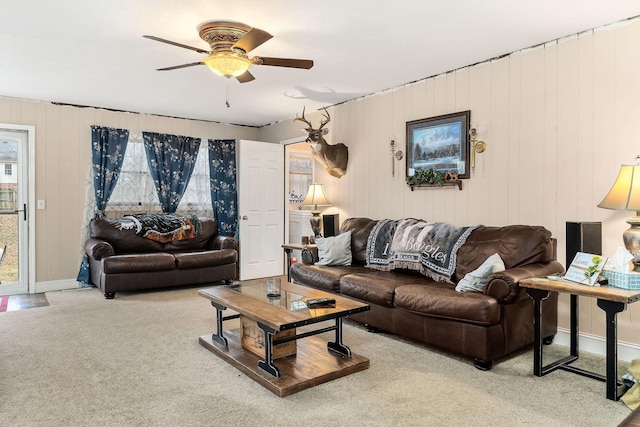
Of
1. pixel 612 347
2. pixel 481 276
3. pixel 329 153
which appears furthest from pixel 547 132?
pixel 329 153

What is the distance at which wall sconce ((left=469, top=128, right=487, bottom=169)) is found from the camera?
153 inches

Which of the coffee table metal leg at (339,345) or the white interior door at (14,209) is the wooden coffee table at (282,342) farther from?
the white interior door at (14,209)

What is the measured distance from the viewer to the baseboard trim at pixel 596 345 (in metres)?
3.03

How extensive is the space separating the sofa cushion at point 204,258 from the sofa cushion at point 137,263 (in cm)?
11

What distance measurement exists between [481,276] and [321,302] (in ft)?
3.87

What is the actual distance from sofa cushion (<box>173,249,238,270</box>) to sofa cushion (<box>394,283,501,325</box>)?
3.01m

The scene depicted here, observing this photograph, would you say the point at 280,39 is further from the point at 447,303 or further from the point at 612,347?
the point at 612,347

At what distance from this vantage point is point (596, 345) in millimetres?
3205

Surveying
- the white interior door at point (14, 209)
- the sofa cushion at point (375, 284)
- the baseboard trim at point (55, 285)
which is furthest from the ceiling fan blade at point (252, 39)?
Answer: the baseboard trim at point (55, 285)

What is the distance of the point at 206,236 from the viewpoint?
6191 mm

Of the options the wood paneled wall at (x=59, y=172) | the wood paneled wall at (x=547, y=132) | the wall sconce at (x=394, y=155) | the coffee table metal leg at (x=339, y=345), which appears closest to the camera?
the coffee table metal leg at (x=339, y=345)

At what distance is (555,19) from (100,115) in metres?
5.39

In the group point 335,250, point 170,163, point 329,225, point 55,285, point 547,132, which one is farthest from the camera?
point 170,163

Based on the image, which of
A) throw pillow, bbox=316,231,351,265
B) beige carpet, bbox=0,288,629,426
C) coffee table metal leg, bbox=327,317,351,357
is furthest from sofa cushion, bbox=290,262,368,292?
coffee table metal leg, bbox=327,317,351,357
